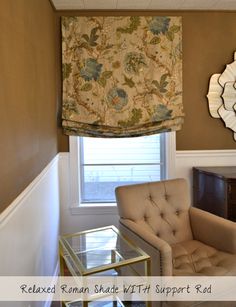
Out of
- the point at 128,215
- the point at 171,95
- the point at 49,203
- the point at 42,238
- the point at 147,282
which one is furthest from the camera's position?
the point at 171,95

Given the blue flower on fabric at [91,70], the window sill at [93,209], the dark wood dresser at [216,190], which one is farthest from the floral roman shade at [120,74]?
the window sill at [93,209]

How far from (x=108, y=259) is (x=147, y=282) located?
0.82 ft

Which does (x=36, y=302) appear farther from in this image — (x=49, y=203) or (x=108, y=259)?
(x=49, y=203)

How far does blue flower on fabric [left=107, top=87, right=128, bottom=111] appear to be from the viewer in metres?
3.06

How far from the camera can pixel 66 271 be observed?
2201mm

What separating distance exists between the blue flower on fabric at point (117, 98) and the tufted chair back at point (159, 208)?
92 cm

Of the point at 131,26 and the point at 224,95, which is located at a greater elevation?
the point at 131,26

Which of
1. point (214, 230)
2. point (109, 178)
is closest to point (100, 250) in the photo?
point (214, 230)

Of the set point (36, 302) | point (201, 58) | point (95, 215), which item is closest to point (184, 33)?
point (201, 58)

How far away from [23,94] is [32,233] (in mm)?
764

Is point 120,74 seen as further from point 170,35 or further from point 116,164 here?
point 116,164

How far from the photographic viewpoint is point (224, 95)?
3176 mm

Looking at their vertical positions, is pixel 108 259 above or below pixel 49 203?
below

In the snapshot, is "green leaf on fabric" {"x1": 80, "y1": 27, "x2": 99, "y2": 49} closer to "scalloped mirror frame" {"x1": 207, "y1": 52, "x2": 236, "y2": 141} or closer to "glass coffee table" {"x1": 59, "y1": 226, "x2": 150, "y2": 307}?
"scalloped mirror frame" {"x1": 207, "y1": 52, "x2": 236, "y2": 141}
